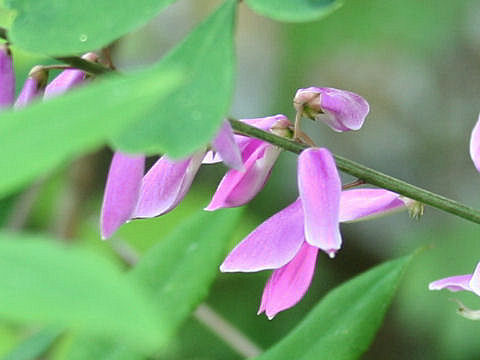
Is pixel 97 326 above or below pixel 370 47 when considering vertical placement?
above

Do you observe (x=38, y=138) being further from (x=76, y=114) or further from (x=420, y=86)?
(x=420, y=86)

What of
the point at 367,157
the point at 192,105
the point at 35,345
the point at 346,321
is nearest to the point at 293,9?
the point at 192,105

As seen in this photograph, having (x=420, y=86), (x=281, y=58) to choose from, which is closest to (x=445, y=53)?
(x=420, y=86)

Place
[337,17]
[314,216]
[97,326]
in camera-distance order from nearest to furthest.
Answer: [97,326] → [314,216] → [337,17]

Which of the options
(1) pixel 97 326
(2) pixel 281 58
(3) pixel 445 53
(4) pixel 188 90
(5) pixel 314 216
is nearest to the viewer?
(1) pixel 97 326

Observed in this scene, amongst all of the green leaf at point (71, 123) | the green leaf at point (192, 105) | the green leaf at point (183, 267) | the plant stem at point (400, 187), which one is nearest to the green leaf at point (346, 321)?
the green leaf at point (183, 267)

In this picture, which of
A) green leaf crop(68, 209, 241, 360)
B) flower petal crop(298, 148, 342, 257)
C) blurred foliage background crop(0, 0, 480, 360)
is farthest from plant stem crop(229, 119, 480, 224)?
blurred foliage background crop(0, 0, 480, 360)

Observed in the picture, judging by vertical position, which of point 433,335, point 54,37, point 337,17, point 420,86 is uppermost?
point 54,37

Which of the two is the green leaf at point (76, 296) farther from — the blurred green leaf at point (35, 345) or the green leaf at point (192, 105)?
the blurred green leaf at point (35, 345)
